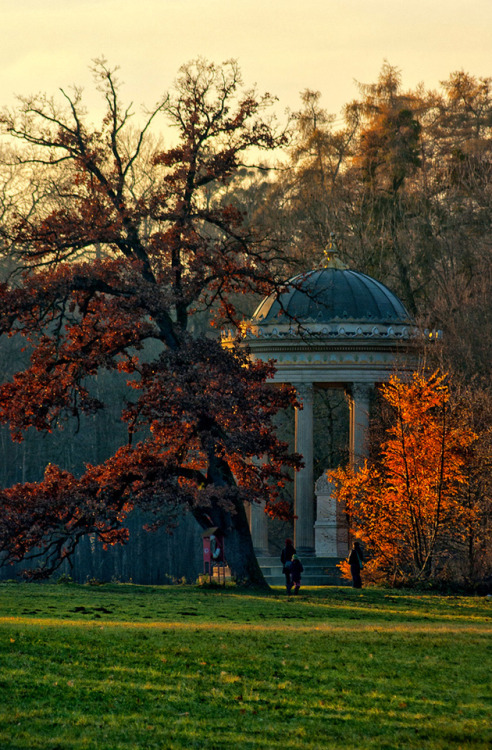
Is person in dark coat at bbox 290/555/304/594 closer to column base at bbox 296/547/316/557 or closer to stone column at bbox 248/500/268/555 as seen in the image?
column base at bbox 296/547/316/557

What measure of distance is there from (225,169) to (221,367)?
17.7ft

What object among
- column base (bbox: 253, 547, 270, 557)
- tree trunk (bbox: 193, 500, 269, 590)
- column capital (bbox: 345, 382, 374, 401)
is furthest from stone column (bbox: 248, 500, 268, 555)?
tree trunk (bbox: 193, 500, 269, 590)

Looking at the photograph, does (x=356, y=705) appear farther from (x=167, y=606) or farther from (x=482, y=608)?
(x=482, y=608)

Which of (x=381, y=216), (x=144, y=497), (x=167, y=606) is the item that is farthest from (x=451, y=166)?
(x=167, y=606)

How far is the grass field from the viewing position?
35.3ft

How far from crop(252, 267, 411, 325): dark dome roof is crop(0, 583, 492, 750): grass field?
61.1 feet

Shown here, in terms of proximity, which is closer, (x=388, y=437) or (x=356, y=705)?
(x=356, y=705)

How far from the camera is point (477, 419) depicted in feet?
111

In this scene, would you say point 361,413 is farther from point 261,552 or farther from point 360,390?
point 261,552

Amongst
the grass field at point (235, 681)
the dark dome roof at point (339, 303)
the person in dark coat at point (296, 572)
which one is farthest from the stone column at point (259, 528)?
the grass field at point (235, 681)

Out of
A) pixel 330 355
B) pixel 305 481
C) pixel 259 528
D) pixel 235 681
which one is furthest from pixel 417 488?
pixel 235 681

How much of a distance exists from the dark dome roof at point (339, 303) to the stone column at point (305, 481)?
2.43m

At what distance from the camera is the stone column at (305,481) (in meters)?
38.8

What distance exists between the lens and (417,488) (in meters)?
31.9
